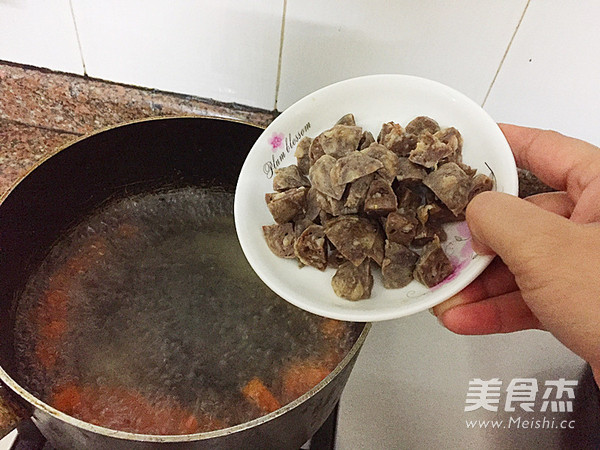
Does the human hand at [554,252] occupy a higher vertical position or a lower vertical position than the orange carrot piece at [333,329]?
higher

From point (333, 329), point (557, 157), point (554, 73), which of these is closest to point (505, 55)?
point (554, 73)

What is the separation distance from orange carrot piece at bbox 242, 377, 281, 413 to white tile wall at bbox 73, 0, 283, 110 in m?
0.49

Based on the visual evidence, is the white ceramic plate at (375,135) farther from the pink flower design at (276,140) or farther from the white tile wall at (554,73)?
the white tile wall at (554,73)

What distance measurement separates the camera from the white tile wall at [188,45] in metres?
→ 0.88

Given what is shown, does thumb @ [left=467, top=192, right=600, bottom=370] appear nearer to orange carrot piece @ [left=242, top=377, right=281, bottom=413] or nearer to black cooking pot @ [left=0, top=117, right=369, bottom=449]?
black cooking pot @ [left=0, top=117, right=369, bottom=449]

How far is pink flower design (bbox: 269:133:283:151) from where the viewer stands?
2.64 ft

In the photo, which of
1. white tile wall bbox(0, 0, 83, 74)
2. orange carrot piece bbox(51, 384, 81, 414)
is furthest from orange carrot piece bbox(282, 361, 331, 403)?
white tile wall bbox(0, 0, 83, 74)

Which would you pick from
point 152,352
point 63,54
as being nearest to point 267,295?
point 152,352

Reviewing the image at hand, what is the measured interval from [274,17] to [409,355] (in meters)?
0.60

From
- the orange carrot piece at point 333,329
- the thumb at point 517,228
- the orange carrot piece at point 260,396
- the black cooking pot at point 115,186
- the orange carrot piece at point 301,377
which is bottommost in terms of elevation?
the orange carrot piece at point 260,396

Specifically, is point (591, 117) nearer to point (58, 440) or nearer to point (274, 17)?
point (274, 17)

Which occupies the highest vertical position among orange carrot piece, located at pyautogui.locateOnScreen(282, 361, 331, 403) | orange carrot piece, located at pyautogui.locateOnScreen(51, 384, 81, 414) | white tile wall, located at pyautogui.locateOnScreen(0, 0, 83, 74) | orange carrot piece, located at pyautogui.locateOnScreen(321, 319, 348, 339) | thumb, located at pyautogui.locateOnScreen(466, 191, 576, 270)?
thumb, located at pyautogui.locateOnScreen(466, 191, 576, 270)

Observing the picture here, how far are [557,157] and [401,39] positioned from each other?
0.29m

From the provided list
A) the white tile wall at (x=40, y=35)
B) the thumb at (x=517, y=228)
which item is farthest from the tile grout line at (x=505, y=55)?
the white tile wall at (x=40, y=35)
